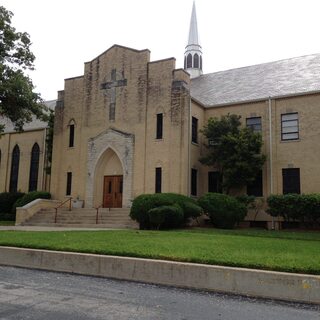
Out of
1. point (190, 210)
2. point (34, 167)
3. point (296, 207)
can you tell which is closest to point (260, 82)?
point (296, 207)

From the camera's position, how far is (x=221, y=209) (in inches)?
872

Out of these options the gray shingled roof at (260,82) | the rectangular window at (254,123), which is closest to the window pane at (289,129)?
the rectangular window at (254,123)

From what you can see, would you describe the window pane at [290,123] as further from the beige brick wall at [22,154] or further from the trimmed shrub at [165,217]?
the beige brick wall at [22,154]

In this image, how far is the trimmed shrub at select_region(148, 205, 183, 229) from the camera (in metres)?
20.1

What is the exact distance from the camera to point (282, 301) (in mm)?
8117

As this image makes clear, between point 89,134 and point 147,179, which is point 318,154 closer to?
point 147,179

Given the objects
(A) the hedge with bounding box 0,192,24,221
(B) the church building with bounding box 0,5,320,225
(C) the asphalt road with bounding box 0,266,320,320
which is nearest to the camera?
(C) the asphalt road with bounding box 0,266,320,320

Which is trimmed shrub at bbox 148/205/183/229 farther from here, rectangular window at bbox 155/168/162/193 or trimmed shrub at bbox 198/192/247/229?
rectangular window at bbox 155/168/162/193

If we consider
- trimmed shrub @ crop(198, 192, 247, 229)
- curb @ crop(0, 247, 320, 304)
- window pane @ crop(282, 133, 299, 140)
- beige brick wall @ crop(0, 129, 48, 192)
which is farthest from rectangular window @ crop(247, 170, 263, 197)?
curb @ crop(0, 247, 320, 304)

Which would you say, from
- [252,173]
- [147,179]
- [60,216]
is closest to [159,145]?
[147,179]

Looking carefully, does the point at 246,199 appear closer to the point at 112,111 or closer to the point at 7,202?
the point at 112,111

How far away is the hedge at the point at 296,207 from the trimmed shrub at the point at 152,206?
15.0ft

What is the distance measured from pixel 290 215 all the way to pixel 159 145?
28.7 ft

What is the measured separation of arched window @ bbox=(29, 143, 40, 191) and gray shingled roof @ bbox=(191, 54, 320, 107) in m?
14.0
